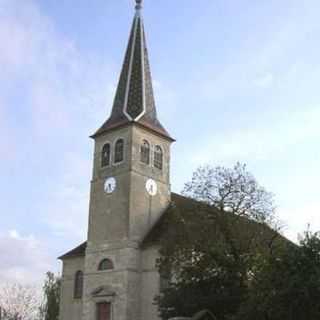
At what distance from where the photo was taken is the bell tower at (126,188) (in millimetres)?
41062

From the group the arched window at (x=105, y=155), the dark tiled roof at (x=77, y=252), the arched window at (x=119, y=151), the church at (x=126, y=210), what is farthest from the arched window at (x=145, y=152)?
the dark tiled roof at (x=77, y=252)

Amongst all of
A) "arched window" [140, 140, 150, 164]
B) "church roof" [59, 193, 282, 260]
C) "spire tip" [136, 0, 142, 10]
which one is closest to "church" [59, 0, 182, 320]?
"arched window" [140, 140, 150, 164]

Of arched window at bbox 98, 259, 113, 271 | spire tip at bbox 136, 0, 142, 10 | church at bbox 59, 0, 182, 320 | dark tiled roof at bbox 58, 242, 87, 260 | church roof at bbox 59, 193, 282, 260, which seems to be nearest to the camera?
church roof at bbox 59, 193, 282, 260

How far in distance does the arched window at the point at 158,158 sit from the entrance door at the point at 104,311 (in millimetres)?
11030

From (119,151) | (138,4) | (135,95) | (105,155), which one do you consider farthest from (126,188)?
(138,4)

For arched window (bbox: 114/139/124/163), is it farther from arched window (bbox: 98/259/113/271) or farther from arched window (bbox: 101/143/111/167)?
arched window (bbox: 98/259/113/271)

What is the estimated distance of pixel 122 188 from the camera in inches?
1705

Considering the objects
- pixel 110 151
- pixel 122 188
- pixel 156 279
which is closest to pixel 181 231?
pixel 156 279

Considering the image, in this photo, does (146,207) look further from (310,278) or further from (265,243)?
(310,278)

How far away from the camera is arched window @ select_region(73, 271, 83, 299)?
1772 inches

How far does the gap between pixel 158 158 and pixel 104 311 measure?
1223 centimetres

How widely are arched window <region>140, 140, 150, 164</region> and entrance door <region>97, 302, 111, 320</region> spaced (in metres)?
10.7

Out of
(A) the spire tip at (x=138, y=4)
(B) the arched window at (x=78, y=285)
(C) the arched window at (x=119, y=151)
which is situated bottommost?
(B) the arched window at (x=78, y=285)

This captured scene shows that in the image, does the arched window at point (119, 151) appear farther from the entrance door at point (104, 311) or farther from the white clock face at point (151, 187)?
the entrance door at point (104, 311)
